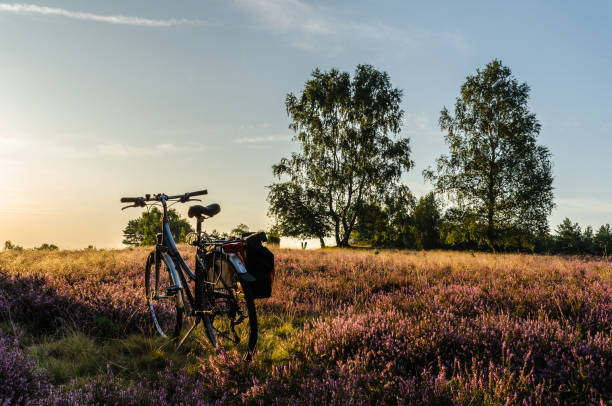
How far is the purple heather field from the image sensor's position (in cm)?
297

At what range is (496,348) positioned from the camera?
370 centimetres

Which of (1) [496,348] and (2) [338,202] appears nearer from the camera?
(1) [496,348]

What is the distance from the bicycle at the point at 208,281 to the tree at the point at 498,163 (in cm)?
2720

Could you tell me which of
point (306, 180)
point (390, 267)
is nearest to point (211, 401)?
point (390, 267)

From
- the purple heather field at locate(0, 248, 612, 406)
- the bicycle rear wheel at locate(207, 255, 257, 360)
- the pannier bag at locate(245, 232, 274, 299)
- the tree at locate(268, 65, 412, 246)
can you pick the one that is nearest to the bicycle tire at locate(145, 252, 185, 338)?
the purple heather field at locate(0, 248, 612, 406)

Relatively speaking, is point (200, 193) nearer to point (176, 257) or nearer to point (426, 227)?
point (176, 257)

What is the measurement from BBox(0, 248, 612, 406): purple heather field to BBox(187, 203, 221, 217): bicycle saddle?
57.3 inches

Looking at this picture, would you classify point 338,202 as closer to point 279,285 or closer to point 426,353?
point 279,285

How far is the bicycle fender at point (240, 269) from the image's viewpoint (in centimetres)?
360

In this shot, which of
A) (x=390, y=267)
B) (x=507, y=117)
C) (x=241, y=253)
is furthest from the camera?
(x=507, y=117)

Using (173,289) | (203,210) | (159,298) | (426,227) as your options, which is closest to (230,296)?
(173,289)

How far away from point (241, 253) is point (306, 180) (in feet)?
91.2

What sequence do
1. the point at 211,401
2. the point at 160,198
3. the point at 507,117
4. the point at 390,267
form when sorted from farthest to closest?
the point at 507,117 < the point at 390,267 < the point at 160,198 < the point at 211,401

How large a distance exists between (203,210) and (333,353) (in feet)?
6.53
